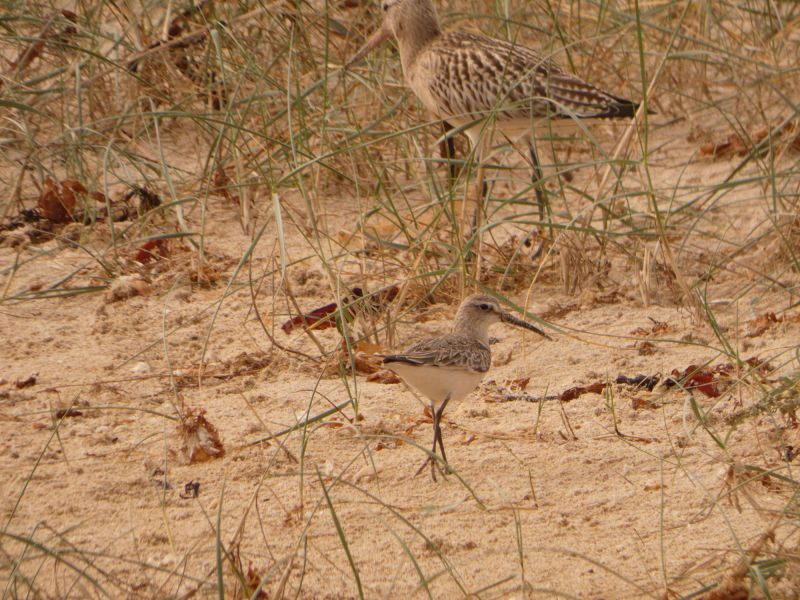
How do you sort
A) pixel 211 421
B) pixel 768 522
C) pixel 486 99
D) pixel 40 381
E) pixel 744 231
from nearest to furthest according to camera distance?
1. pixel 768 522
2. pixel 211 421
3. pixel 40 381
4. pixel 744 231
5. pixel 486 99

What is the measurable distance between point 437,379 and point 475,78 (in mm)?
3088

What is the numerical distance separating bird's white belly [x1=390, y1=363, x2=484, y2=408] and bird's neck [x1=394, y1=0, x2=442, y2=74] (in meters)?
3.32

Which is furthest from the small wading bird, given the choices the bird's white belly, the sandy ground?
the bird's white belly

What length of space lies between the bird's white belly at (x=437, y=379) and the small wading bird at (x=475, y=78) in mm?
2243

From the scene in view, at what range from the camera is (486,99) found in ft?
20.0

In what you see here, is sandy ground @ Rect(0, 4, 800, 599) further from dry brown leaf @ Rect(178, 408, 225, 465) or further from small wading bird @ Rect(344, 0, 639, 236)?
small wading bird @ Rect(344, 0, 639, 236)

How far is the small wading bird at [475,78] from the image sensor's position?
5.66 m

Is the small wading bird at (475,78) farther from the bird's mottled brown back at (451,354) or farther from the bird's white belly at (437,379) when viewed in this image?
the bird's white belly at (437,379)

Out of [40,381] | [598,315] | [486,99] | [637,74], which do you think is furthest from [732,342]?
[637,74]

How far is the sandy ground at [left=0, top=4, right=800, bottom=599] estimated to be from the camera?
274 cm

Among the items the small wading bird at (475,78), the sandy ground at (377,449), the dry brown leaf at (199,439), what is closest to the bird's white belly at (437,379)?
the sandy ground at (377,449)

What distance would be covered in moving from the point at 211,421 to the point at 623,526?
1575 mm

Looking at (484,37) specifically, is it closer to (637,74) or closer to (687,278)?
(637,74)

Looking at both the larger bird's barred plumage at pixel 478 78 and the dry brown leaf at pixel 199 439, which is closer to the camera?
the dry brown leaf at pixel 199 439
